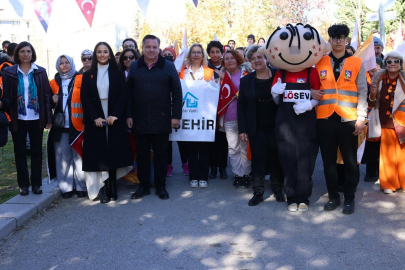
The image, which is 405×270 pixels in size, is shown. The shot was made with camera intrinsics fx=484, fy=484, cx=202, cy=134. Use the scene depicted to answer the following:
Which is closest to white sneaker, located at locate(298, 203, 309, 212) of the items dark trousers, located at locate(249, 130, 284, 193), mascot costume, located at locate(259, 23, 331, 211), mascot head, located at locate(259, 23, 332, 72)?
mascot costume, located at locate(259, 23, 331, 211)

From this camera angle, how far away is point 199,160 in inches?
279

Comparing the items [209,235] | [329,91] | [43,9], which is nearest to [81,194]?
[209,235]

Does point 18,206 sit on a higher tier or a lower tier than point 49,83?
lower

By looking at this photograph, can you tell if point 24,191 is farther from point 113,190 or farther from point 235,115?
point 235,115

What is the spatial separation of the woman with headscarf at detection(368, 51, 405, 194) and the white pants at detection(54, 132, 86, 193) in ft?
13.3

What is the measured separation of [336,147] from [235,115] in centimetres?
168

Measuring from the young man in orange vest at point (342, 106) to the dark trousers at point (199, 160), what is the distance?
191 centimetres

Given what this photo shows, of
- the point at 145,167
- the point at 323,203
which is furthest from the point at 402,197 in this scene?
the point at 145,167

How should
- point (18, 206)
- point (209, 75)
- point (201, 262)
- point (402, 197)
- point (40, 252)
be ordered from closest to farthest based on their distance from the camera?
point (201, 262)
point (40, 252)
point (18, 206)
point (402, 197)
point (209, 75)

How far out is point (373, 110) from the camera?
6684 millimetres

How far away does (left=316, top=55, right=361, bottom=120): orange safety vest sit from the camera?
5.48 meters

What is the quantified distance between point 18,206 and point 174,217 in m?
1.90

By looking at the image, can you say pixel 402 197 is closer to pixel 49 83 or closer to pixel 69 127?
pixel 69 127

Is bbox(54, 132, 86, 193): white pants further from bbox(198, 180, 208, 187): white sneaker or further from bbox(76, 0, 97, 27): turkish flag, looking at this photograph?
bbox(76, 0, 97, 27): turkish flag
